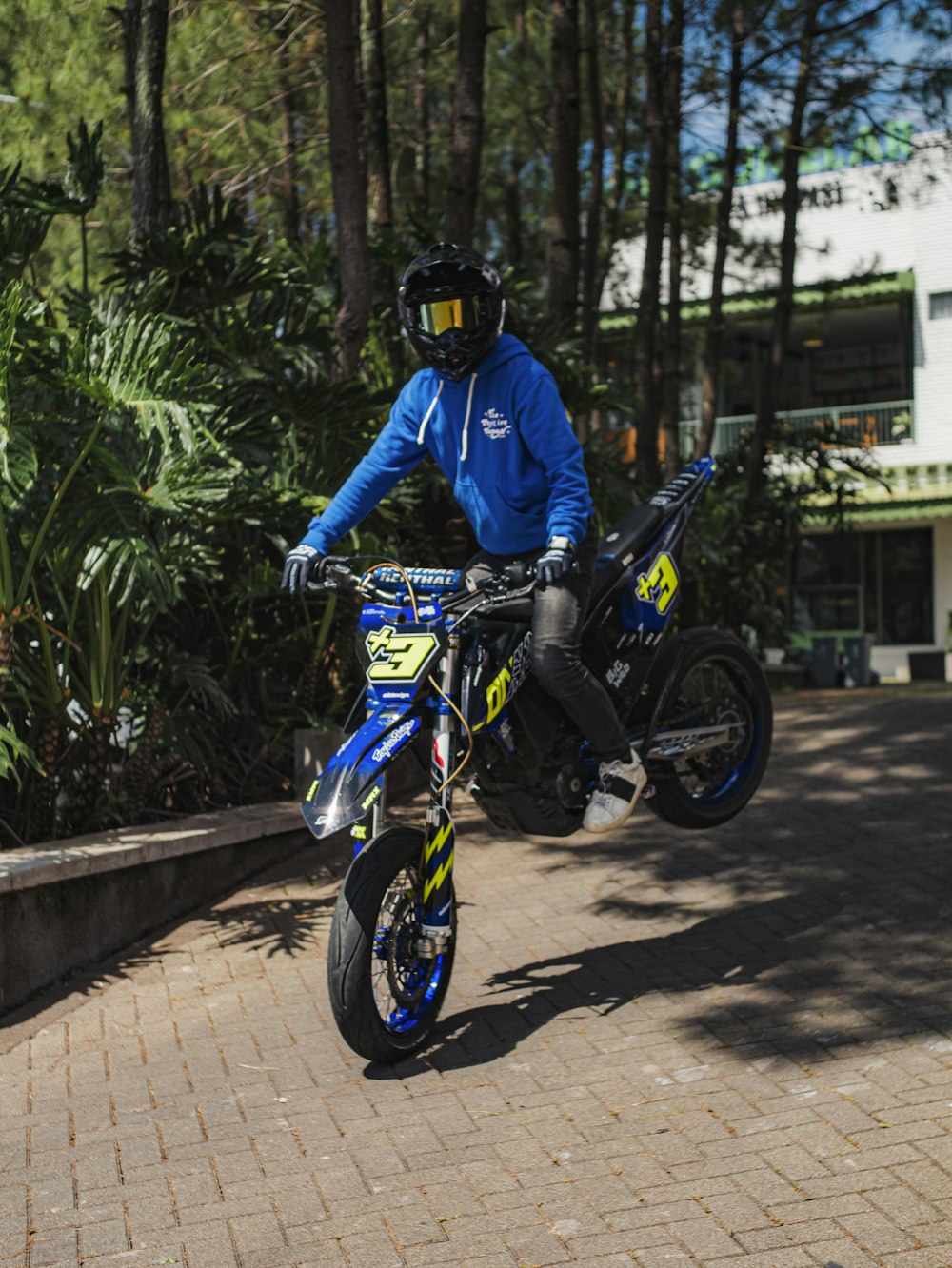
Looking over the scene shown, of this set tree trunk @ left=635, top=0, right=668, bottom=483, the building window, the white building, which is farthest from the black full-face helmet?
the building window

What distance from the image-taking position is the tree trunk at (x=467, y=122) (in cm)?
955

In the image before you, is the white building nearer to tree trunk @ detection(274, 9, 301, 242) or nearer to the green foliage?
tree trunk @ detection(274, 9, 301, 242)

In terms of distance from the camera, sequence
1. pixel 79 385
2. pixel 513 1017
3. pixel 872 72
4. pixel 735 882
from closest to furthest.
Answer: pixel 513 1017 < pixel 79 385 < pixel 735 882 < pixel 872 72

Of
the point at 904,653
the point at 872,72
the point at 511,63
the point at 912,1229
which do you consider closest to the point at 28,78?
the point at 511,63

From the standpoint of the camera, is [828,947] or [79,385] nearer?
[828,947]

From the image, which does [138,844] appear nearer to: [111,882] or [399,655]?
[111,882]

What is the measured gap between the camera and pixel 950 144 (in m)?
15.3

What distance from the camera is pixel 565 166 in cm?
1110

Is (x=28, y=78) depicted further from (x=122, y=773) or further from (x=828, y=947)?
(x=828, y=947)

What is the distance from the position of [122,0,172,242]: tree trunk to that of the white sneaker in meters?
4.60

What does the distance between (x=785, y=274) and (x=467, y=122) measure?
7026 millimetres

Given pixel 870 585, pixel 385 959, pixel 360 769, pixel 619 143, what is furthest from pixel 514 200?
pixel 385 959

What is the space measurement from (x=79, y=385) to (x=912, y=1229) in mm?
4189

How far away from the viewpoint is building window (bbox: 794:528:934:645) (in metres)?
30.4
